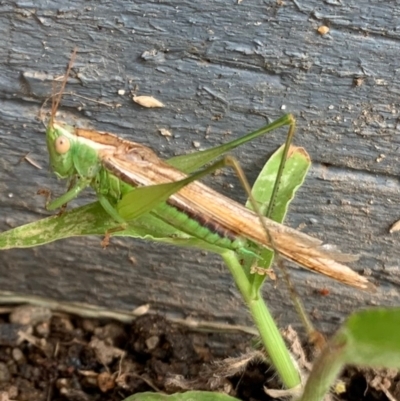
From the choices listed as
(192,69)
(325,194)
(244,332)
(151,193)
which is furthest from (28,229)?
(244,332)

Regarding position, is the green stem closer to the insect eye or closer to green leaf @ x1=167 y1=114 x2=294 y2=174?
green leaf @ x1=167 y1=114 x2=294 y2=174

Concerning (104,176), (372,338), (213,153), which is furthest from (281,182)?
(372,338)

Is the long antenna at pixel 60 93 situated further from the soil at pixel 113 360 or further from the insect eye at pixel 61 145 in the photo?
the soil at pixel 113 360

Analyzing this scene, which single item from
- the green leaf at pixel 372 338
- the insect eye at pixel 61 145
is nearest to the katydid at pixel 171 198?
the insect eye at pixel 61 145

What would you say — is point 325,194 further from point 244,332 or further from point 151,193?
point 244,332

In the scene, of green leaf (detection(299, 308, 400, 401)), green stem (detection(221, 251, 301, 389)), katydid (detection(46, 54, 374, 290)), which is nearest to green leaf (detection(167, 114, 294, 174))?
katydid (detection(46, 54, 374, 290))

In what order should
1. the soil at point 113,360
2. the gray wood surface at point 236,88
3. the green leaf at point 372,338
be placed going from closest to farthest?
the green leaf at point 372,338 → the gray wood surface at point 236,88 → the soil at point 113,360
